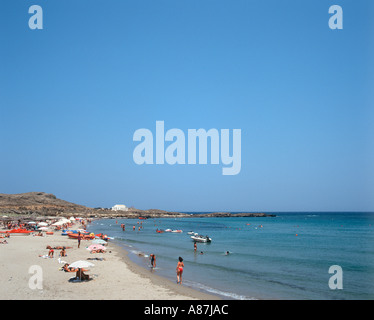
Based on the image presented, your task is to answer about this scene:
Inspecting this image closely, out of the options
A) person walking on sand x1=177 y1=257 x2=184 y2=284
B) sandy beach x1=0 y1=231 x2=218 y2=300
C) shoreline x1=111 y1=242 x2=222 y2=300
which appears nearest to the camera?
sandy beach x1=0 y1=231 x2=218 y2=300

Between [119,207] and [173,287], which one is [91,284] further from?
[119,207]

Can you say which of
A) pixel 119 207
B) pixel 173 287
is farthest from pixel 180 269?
pixel 119 207

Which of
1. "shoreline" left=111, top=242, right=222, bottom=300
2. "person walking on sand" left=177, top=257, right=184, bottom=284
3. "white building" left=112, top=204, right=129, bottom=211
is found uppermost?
"person walking on sand" left=177, top=257, right=184, bottom=284

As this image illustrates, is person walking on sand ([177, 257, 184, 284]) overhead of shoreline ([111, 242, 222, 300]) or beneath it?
overhead

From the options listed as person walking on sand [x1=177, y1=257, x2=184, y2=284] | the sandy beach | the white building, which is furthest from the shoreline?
the white building

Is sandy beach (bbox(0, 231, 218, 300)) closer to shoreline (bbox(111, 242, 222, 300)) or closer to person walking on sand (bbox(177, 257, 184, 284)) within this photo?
shoreline (bbox(111, 242, 222, 300))

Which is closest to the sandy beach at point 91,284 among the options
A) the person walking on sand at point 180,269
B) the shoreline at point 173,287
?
the shoreline at point 173,287

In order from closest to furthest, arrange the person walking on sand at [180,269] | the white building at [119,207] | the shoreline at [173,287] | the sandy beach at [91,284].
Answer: the sandy beach at [91,284], the shoreline at [173,287], the person walking on sand at [180,269], the white building at [119,207]

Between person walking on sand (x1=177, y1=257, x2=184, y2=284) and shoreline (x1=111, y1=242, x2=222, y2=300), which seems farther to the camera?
person walking on sand (x1=177, y1=257, x2=184, y2=284)

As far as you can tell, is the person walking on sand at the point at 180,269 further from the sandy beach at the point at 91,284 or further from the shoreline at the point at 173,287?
the sandy beach at the point at 91,284

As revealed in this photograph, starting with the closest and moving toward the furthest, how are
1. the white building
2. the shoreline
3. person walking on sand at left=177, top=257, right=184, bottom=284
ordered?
1. the shoreline
2. person walking on sand at left=177, top=257, right=184, bottom=284
3. the white building

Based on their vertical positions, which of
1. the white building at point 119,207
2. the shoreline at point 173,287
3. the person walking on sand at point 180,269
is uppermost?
the person walking on sand at point 180,269
